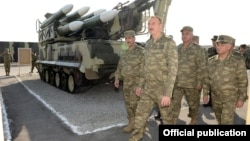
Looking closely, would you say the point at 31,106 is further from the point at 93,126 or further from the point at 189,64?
the point at 189,64

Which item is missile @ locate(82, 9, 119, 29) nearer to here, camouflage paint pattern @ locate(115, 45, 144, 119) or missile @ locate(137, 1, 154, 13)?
missile @ locate(137, 1, 154, 13)

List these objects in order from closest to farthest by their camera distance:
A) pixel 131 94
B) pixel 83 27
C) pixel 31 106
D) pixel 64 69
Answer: pixel 131 94, pixel 31 106, pixel 64 69, pixel 83 27

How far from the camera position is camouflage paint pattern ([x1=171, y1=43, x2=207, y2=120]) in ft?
15.5

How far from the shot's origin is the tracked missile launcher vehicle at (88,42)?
8.46m

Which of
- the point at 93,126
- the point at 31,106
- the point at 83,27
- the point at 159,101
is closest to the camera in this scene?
the point at 159,101

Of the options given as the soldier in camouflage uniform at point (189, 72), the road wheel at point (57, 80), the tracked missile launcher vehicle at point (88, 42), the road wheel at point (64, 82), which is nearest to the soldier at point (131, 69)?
the soldier in camouflage uniform at point (189, 72)

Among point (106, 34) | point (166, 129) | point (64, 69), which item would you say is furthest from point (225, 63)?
point (106, 34)

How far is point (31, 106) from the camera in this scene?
7.42 metres

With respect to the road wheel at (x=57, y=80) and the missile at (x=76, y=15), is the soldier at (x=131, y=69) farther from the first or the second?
the missile at (x=76, y=15)

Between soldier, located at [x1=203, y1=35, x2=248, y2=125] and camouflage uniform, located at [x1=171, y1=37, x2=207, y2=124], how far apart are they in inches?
35.3

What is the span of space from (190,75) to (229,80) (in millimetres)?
1083

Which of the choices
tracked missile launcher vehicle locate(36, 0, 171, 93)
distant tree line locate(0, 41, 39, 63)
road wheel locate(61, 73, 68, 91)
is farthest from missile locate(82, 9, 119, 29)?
distant tree line locate(0, 41, 39, 63)

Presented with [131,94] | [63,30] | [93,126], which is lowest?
[93,126]

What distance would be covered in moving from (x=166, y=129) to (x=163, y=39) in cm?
180
